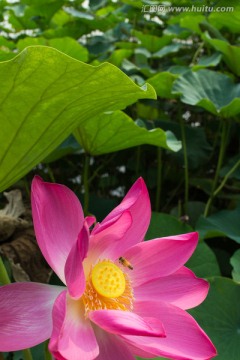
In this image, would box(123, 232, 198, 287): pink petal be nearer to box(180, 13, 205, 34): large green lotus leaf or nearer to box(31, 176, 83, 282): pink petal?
box(31, 176, 83, 282): pink petal

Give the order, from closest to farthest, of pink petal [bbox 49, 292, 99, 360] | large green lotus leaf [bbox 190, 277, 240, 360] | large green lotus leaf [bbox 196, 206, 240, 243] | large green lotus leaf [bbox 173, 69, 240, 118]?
pink petal [bbox 49, 292, 99, 360] → large green lotus leaf [bbox 190, 277, 240, 360] → large green lotus leaf [bbox 196, 206, 240, 243] → large green lotus leaf [bbox 173, 69, 240, 118]

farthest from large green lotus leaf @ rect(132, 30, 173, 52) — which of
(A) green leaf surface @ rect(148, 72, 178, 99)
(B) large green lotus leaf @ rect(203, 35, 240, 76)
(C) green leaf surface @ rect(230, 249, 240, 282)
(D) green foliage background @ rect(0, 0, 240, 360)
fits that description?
(C) green leaf surface @ rect(230, 249, 240, 282)

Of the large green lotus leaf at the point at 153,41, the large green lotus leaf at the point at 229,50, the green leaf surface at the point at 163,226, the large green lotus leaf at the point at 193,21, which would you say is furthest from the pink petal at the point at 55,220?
the large green lotus leaf at the point at 153,41

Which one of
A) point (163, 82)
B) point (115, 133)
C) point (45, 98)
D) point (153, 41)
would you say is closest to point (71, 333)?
point (45, 98)

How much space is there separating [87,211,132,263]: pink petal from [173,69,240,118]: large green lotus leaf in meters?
0.59

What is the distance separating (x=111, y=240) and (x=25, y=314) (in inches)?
4.3

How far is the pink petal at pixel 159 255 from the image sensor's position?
1.80ft

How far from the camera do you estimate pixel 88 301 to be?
1.73ft

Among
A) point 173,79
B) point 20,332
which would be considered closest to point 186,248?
point 20,332

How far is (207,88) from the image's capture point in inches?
47.7

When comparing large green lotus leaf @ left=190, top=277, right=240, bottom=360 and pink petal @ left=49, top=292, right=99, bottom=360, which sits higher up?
pink petal @ left=49, top=292, right=99, bottom=360

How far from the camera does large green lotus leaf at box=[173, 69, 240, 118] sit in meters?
1.12

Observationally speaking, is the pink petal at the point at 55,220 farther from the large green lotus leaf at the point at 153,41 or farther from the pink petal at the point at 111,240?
the large green lotus leaf at the point at 153,41

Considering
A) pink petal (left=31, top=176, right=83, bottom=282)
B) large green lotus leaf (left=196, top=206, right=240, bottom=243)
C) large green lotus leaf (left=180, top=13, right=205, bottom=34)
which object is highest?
pink petal (left=31, top=176, right=83, bottom=282)
